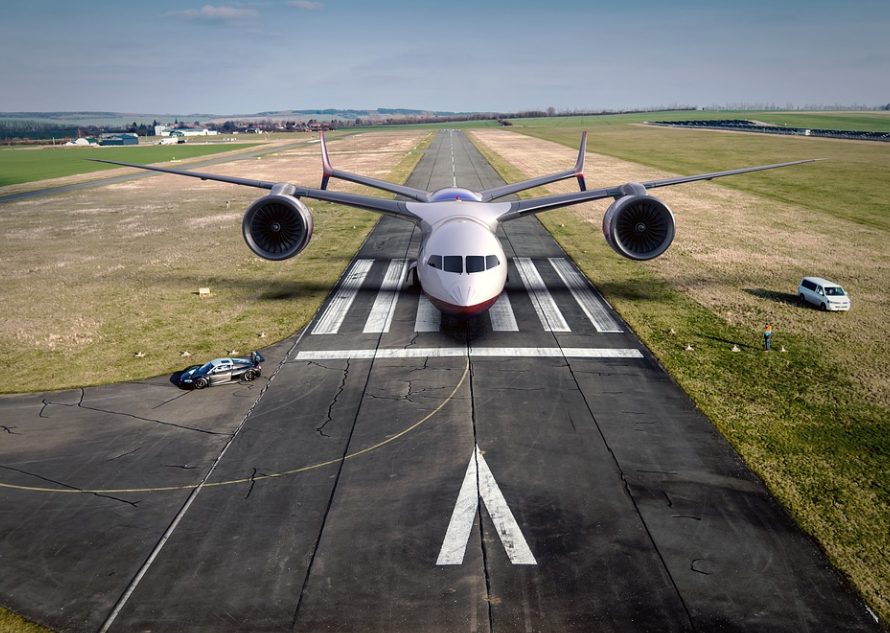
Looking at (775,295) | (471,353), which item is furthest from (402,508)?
(775,295)

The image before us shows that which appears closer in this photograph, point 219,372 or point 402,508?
point 402,508

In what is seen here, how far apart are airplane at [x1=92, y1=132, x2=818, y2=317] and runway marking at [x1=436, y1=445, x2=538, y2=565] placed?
7410mm

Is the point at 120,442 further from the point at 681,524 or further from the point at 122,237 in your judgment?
the point at 122,237

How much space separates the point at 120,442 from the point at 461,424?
984cm

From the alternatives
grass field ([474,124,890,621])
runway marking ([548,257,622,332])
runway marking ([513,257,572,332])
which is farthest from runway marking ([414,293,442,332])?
grass field ([474,124,890,621])

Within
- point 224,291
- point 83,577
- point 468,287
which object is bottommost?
point 83,577

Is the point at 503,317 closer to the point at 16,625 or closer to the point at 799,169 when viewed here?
the point at 16,625

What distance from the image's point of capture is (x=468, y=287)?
19.3m

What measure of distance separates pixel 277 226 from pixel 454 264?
30.6 feet

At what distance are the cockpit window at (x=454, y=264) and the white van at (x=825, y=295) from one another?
17.2m

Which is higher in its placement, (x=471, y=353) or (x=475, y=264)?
(x=475, y=264)

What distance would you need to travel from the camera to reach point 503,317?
23828 mm

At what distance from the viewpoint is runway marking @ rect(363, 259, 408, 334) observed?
23.2 meters

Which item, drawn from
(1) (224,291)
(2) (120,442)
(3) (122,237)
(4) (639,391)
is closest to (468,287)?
(4) (639,391)
